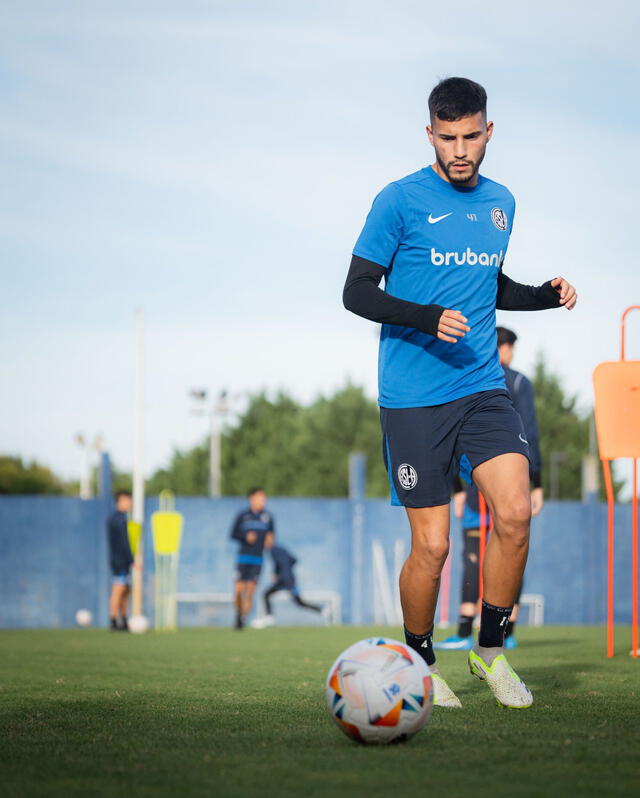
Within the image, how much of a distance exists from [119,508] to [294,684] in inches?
435

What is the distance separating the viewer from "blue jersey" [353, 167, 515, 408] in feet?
16.1

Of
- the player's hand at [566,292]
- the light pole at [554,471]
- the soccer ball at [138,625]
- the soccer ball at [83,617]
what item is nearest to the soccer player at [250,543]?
the soccer ball at [138,625]

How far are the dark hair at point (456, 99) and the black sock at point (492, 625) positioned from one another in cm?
201

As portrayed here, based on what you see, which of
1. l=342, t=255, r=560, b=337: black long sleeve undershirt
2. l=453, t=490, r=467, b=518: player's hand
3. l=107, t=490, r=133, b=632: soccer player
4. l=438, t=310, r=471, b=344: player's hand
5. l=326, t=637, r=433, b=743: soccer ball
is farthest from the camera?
l=107, t=490, r=133, b=632: soccer player

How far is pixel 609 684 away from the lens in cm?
585

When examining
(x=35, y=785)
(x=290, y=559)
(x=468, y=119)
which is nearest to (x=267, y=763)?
(x=35, y=785)

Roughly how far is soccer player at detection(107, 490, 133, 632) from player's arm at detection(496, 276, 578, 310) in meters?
12.2

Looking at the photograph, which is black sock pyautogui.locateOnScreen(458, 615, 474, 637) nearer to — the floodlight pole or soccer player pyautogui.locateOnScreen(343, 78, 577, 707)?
soccer player pyautogui.locateOnScreen(343, 78, 577, 707)

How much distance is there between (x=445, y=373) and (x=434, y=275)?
41 centimetres

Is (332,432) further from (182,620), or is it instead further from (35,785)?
(35,785)

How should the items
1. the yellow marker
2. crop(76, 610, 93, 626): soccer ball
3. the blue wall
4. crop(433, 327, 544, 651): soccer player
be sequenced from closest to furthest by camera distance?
crop(433, 327, 544, 651): soccer player < the yellow marker < crop(76, 610, 93, 626): soccer ball < the blue wall

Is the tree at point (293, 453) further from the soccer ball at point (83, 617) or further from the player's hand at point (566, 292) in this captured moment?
the player's hand at point (566, 292)

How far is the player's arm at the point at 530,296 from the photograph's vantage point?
527 centimetres

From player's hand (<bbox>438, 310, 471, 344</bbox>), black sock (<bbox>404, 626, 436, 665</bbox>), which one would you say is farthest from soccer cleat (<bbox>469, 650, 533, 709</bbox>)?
player's hand (<bbox>438, 310, 471, 344</bbox>)
